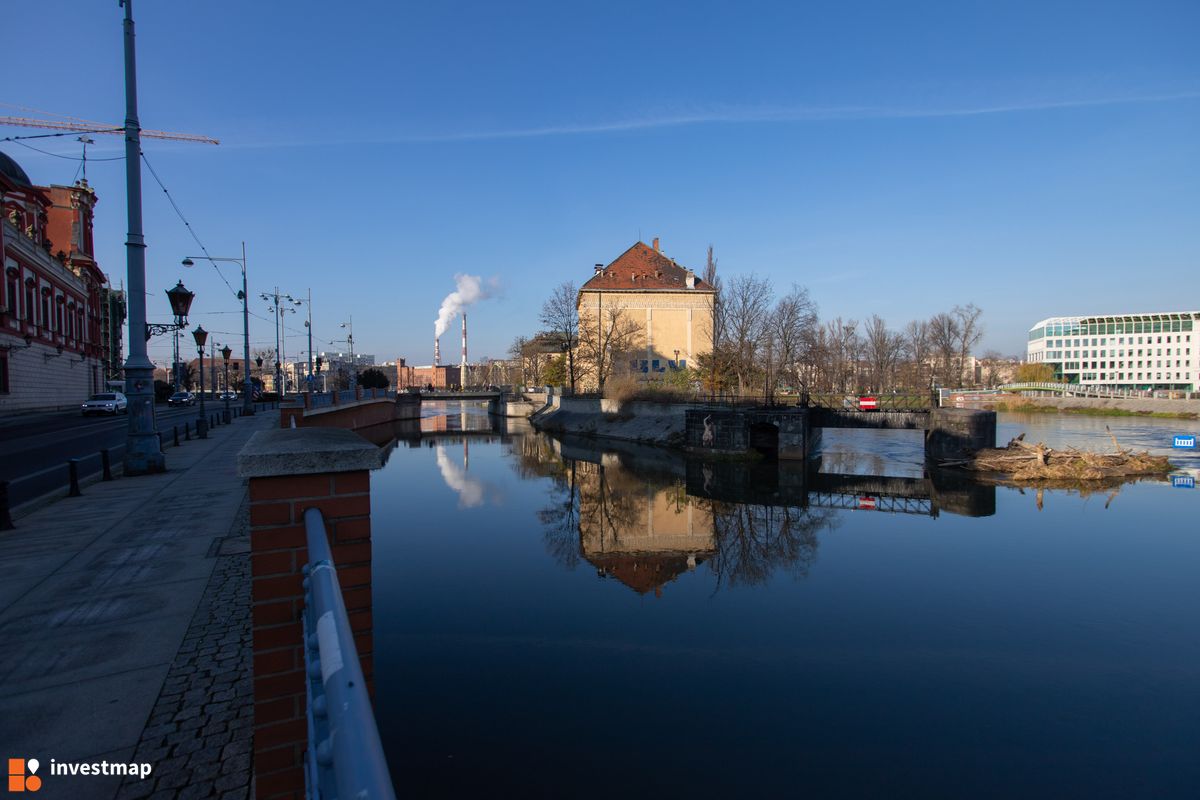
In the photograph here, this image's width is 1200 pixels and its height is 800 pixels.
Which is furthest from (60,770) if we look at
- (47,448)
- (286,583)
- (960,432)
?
(960,432)

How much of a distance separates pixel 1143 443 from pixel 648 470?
95.1 ft

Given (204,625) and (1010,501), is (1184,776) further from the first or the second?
(1010,501)

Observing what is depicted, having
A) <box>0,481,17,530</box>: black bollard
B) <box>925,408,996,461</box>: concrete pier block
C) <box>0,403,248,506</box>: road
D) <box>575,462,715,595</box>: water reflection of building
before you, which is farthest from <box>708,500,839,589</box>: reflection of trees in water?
<box>0,403,248,506</box>: road

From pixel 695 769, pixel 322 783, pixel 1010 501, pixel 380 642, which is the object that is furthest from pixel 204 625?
pixel 1010 501

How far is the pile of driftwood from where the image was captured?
938 inches

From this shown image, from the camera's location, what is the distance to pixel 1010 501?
20156 millimetres

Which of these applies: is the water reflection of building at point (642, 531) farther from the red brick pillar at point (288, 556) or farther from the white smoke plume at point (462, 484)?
the red brick pillar at point (288, 556)

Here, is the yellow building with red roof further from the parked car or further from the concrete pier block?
the parked car

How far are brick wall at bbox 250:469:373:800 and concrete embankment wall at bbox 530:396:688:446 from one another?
32.7m

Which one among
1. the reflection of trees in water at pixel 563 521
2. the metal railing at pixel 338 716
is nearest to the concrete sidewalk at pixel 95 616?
the metal railing at pixel 338 716

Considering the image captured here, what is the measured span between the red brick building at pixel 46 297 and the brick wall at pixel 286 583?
39.7m

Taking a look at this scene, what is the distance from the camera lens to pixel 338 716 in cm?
131

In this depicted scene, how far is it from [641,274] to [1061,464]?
1591 inches

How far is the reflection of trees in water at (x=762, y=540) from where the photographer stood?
42.2ft
